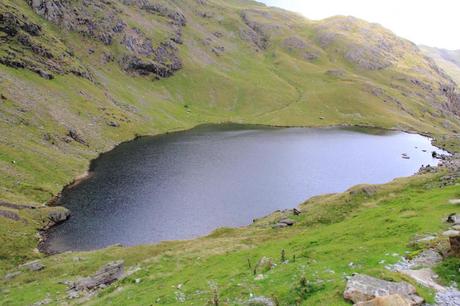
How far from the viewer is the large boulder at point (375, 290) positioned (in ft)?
67.8

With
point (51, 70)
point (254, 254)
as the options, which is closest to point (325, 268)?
point (254, 254)

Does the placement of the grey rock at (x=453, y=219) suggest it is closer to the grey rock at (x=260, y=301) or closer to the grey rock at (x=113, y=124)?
the grey rock at (x=260, y=301)

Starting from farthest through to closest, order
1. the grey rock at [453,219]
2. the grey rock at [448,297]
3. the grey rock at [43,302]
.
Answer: the grey rock at [43,302] → the grey rock at [453,219] → the grey rock at [448,297]

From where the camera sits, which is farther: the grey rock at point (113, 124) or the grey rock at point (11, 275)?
the grey rock at point (113, 124)

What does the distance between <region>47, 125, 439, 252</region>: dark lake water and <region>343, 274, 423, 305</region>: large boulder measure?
2224 inches

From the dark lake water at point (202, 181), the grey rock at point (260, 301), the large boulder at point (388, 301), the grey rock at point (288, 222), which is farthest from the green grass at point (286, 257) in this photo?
the dark lake water at point (202, 181)

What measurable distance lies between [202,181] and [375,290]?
92121 millimetres

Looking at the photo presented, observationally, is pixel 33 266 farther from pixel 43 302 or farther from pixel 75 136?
pixel 75 136

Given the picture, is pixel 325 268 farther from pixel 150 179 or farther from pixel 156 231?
pixel 150 179

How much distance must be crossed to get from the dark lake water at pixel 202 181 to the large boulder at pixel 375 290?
185 feet

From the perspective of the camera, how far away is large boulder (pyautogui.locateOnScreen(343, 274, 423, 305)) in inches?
814

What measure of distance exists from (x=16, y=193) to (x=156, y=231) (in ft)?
122

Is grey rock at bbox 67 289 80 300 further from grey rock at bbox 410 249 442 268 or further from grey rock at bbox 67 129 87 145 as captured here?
grey rock at bbox 67 129 87 145

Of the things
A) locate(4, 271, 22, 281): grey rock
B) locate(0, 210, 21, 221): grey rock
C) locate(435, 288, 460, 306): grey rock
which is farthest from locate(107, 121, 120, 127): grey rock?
locate(435, 288, 460, 306): grey rock
